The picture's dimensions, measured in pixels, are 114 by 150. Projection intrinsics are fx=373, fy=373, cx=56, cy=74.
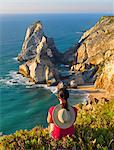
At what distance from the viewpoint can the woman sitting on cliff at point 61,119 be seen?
6.89 metres

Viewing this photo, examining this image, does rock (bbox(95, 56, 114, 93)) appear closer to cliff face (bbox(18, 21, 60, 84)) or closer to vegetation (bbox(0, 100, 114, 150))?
cliff face (bbox(18, 21, 60, 84))

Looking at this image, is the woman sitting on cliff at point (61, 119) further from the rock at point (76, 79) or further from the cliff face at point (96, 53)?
the rock at point (76, 79)

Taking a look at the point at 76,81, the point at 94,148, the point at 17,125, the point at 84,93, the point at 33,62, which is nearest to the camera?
the point at 94,148

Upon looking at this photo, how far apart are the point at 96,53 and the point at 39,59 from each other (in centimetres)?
1210

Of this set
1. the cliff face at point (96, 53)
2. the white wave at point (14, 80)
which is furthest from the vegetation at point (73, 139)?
the white wave at point (14, 80)

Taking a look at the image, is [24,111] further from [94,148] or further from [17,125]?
[94,148]

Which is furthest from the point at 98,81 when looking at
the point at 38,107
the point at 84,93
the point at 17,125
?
the point at 17,125

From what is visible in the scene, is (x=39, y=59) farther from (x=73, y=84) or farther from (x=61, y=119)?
(x=61, y=119)

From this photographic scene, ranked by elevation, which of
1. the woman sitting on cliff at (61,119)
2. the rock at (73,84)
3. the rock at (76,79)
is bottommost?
the rock at (73,84)

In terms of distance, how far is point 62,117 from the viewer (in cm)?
690

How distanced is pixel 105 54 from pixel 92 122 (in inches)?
2092

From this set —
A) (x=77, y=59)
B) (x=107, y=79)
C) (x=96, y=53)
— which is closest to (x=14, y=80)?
(x=77, y=59)

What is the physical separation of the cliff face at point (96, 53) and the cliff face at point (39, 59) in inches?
178

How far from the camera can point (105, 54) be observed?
60.3m
